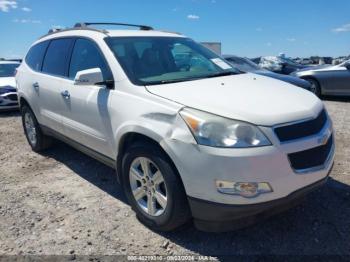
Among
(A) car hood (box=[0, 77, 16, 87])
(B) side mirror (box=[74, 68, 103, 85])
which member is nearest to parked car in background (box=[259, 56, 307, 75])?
(A) car hood (box=[0, 77, 16, 87])

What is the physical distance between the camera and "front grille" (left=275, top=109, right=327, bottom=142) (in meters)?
2.55

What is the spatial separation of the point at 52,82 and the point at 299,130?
316 centimetres

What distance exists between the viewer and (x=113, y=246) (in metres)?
3.00

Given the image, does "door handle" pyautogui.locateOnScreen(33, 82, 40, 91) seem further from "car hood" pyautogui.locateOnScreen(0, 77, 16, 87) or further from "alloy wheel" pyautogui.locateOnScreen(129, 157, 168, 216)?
"car hood" pyautogui.locateOnScreen(0, 77, 16, 87)

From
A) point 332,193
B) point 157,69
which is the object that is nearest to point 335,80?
point 332,193

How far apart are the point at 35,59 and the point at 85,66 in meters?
1.78

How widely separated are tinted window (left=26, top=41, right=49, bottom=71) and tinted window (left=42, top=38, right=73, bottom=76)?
0.20m

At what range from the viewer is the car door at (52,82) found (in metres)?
4.36

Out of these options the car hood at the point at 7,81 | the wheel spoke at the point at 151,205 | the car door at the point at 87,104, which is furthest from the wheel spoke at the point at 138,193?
the car hood at the point at 7,81

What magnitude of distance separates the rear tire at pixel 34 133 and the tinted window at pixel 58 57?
3.09 feet

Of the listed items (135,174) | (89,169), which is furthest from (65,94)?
(135,174)

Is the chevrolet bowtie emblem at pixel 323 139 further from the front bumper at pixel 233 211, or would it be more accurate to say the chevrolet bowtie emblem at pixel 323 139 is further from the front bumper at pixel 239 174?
the front bumper at pixel 233 211

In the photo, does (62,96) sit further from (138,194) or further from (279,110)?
(279,110)

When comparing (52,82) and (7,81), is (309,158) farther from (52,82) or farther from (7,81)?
(7,81)
